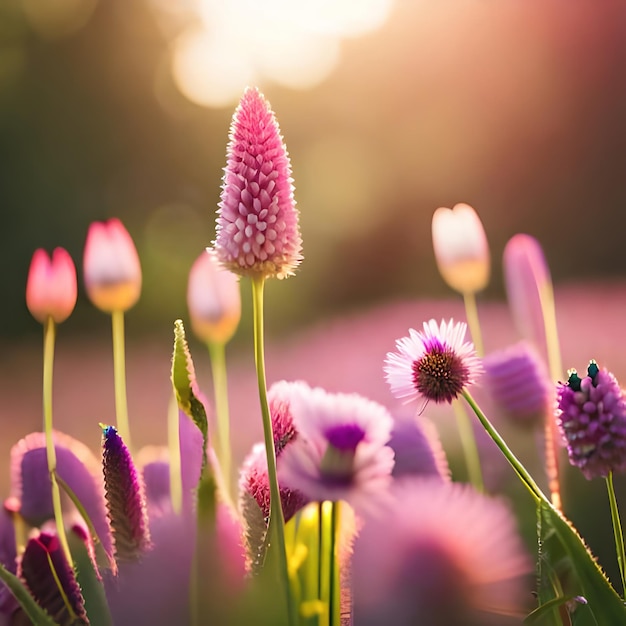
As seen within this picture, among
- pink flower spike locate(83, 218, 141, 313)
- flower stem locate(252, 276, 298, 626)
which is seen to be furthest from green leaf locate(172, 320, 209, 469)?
pink flower spike locate(83, 218, 141, 313)

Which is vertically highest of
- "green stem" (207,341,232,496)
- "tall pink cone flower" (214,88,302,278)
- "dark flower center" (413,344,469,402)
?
"tall pink cone flower" (214,88,302,278)

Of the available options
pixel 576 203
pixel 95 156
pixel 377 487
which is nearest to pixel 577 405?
pixel 377 487

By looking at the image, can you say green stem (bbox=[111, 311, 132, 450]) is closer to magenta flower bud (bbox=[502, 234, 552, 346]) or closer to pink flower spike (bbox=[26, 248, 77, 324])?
pink flower spike (bbox=[26, 248, 77, 324])

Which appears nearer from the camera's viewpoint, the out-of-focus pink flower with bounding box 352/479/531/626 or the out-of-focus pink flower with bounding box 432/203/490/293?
the out-of-focus pink flower with bounding box 352/479/531/626

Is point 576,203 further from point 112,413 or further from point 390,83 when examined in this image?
point 112,413

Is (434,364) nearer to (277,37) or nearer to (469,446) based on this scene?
(469,446)

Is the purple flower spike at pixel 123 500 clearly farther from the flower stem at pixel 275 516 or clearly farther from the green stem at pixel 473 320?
the green stem at pixel 473 320

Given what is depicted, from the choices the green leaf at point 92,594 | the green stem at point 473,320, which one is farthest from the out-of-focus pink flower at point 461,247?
the green leaf at point 92,594
